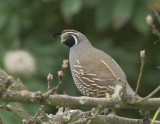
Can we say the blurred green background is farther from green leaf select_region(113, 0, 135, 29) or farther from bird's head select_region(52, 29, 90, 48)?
bird's head select_region(52, 29, 90, 48)

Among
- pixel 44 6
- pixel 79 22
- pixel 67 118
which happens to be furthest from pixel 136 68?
pixel 67 118

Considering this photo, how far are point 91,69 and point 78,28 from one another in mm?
2678

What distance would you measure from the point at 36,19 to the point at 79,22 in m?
0.72

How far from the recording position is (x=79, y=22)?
23.1ft

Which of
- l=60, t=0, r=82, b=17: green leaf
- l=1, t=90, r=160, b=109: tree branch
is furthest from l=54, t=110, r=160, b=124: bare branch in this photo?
l=60, t=0, r=82, b=17: green leaf

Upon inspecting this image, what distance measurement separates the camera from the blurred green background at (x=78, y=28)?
5734 mm

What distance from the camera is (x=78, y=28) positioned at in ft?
23.0

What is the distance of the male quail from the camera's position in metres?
4.19

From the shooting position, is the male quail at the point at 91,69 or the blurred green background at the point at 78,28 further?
the blurred green background at the point at 78,28

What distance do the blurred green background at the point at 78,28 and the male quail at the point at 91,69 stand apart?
0.83m

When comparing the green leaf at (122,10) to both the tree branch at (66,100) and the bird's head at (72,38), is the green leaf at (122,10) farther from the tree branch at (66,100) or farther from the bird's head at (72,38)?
the tree branch at (66,100)

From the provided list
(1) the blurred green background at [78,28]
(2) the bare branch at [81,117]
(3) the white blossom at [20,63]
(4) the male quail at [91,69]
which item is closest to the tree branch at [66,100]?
(2) the bare branch at [81,117]

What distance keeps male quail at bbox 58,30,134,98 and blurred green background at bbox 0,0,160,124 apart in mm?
831

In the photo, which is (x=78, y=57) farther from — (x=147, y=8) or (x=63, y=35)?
(x=147, y=8)
